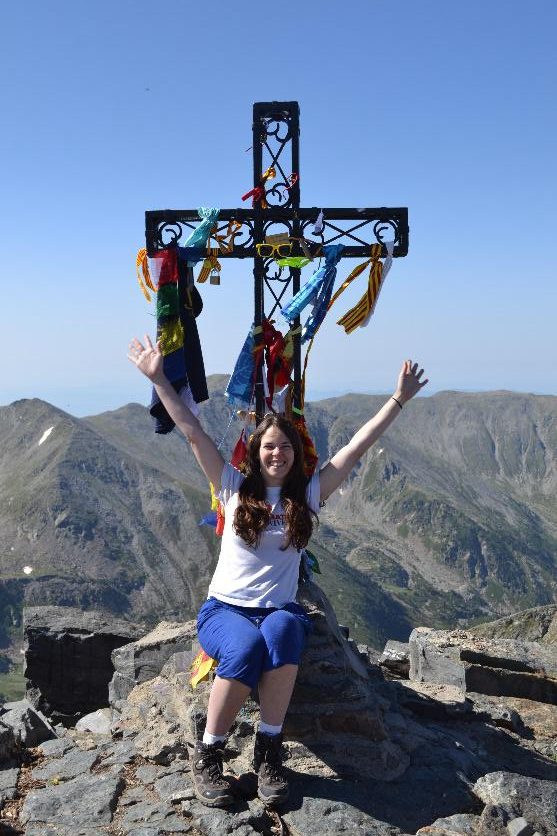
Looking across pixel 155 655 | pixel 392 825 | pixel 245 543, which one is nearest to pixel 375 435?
pixel 245 543

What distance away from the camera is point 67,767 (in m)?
8.96

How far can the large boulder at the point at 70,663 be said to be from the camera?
1666cm

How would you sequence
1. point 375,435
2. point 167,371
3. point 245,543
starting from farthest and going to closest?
1. point 167,371
2. point 375,435
3. point 245,543

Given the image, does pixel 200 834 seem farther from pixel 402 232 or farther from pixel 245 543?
pixel 402 232

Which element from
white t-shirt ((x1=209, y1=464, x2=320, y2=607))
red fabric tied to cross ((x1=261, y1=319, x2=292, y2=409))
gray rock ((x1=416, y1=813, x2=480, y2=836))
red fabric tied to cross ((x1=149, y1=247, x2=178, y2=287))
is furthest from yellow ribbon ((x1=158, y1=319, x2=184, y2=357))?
gray rock ((x1=416, y1=813, x2=480, y2=836))

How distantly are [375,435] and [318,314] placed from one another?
2326 millimetres

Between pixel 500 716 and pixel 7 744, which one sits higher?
pixel 7 744

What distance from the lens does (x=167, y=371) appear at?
9.61 meters

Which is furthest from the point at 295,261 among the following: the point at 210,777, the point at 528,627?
the point at 528,627

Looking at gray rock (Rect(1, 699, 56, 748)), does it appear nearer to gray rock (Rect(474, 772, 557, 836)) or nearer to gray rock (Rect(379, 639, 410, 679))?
gray rock (Rect(474, 772, 557, 836))

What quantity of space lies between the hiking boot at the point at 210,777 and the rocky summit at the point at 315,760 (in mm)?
113

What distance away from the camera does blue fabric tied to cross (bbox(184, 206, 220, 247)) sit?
9906 millimetres

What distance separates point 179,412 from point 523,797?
5.33 m

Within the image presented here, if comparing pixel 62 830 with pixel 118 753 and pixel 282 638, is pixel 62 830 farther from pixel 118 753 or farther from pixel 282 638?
pixel 282 638
